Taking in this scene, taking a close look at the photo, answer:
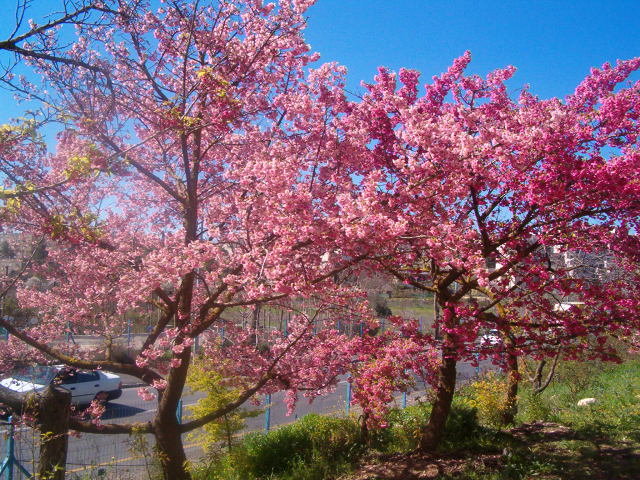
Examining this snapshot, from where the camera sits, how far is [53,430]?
14.1ft

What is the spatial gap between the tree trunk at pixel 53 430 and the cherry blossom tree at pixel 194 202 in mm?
914

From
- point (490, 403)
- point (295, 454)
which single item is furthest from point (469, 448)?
point (295, 454)

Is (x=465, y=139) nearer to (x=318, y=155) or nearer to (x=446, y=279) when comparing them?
(x=318, y=155)

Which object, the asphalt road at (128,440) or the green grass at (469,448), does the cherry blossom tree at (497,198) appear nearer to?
the green grass at (469,448)

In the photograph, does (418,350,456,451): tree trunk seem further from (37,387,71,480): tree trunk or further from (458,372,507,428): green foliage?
(37,387,71,480): tree trunk

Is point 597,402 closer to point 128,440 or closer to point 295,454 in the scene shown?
point 295,454

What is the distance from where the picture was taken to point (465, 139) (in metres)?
4.27

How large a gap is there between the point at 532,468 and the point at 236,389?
425 cm

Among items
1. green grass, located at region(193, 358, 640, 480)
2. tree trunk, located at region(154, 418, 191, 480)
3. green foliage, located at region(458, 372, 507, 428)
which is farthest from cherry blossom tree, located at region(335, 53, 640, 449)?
tree trunk, located at region(154, 418, 191, 480)

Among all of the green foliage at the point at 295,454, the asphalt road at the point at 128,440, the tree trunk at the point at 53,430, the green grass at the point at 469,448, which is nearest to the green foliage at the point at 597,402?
the green grass at the point at 469,448

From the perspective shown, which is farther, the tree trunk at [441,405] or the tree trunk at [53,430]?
the tree trunk at [441,405]

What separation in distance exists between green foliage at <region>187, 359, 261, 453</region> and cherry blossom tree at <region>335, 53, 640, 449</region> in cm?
302

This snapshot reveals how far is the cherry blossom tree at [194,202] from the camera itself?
4.33 m

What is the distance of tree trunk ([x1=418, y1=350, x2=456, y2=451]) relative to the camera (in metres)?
6.69
